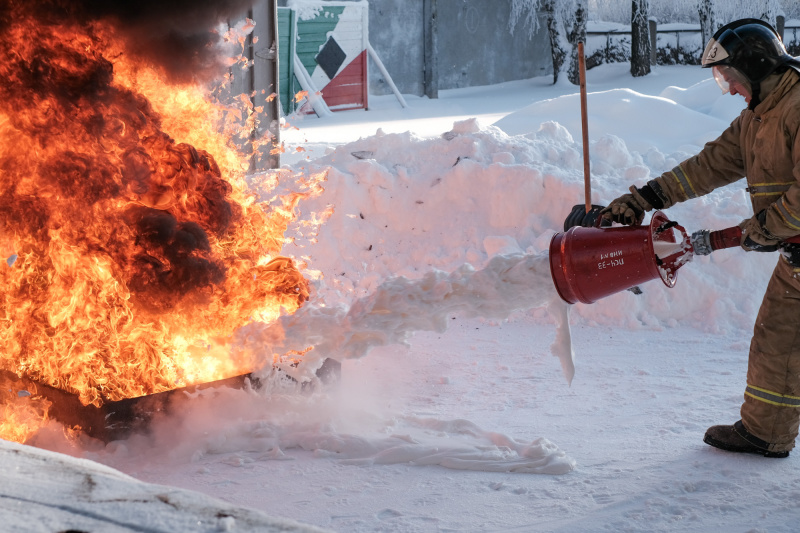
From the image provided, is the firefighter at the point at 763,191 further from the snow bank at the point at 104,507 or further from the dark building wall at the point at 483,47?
the dark building wall at the point at 483,47

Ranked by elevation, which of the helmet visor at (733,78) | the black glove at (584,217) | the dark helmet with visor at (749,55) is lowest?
the black glove at (584,217)

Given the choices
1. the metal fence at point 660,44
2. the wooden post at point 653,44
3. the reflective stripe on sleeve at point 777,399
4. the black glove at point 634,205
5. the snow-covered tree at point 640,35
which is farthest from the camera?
the metal fence at point 660,44

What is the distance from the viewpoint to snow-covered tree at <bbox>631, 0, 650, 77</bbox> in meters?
17.2

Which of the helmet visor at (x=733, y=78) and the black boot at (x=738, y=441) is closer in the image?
the helmet visor at (x=733, y=78)

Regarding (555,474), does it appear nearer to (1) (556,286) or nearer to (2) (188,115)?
(1) (556,286)

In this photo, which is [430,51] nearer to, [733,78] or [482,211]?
[482,211]

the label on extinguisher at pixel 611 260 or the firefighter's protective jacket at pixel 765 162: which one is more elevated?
the firefighter's protective jacket at pixel 765 162

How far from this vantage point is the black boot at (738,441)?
3279mm

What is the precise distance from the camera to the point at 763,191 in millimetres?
3193

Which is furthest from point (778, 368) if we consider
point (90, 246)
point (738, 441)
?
point (90, 246)

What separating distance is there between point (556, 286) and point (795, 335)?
1.05 metres

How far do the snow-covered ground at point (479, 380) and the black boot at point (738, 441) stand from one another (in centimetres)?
6

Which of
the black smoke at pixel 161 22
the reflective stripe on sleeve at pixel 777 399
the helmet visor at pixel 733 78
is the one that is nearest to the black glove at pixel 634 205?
the helmet visor at pixel 733 78

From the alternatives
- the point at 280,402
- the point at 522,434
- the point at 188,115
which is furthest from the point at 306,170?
the point at 522,434
